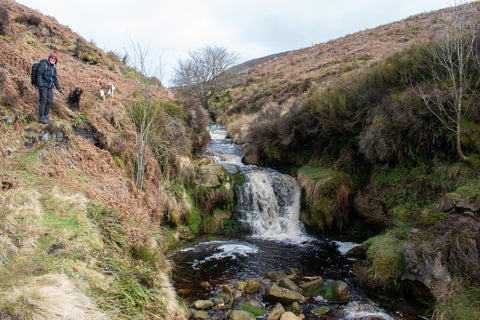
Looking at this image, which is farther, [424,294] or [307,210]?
[307,210]

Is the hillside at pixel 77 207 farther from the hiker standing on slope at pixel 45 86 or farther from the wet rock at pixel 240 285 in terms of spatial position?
the wet rock at pixel 240 285

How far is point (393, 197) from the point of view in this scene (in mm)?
7156

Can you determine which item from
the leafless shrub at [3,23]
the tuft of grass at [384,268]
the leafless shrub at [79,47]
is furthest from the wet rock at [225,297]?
the leafless shrub at [79,47]

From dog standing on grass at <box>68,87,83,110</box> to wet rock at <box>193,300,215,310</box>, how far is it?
18.4 feet

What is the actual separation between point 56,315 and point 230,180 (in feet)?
24.8

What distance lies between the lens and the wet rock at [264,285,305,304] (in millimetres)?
4738

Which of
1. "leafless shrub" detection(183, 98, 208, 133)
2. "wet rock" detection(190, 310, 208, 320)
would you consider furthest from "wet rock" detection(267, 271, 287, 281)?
Answer: "leafless shrub" detection(183, 98, 208, 133)

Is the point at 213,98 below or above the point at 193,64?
below

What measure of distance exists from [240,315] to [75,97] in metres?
6.39

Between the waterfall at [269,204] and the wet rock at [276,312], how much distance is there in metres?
4.14

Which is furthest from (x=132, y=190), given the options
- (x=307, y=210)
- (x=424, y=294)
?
(x=424, y=294)

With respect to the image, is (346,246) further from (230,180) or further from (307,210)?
(230,180)

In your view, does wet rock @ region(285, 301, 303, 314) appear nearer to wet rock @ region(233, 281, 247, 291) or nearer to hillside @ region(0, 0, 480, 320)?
wet rock @ region(233, 281, 247, 291)

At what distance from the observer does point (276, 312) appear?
439cm
